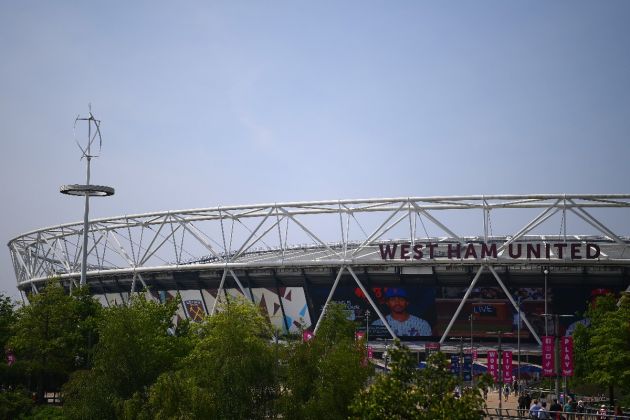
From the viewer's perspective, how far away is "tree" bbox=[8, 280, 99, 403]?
52469 mm

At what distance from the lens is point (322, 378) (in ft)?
113

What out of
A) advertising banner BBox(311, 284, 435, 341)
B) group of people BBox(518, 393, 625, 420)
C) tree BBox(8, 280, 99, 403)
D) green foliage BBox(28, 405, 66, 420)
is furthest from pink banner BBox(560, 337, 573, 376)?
advertising banner BBox(311, 284, 435, 341)

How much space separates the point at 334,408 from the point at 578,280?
49.0 metres

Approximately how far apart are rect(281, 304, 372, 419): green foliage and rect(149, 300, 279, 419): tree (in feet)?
3.85

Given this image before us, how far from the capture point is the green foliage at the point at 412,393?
78.1 feet

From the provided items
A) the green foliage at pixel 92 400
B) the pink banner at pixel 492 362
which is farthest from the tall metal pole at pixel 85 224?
the pink banner at pixel 492 362

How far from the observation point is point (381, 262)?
7725 cm

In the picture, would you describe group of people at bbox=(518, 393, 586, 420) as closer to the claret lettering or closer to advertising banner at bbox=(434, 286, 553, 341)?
the claret lettering

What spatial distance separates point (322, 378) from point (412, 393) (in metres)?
10.1

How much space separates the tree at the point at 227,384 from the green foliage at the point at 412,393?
10.7 meters

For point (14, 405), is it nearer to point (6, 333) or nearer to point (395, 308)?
point (6, 333)

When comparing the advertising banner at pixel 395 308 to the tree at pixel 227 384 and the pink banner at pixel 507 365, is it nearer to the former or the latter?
the pink banner at pixel 507 365

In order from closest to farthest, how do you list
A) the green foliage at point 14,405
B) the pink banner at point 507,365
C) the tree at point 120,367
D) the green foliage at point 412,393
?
the green foliage at point 412,393 → the tree at point 120,367 → the green foliage at point 14,405 → the pink banner at point 507,365

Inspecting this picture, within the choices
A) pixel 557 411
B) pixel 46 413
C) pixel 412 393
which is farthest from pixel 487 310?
pixel 412 393
